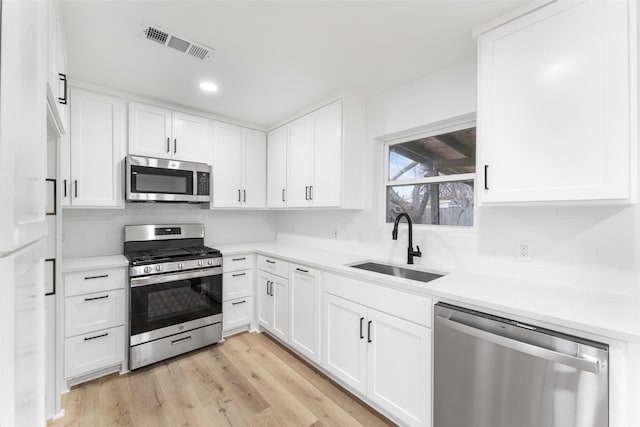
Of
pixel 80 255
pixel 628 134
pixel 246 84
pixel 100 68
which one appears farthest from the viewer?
pixel 80 255

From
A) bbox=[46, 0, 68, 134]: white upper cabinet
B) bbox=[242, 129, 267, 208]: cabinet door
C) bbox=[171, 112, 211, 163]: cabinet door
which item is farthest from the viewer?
bbox=[242, 129, 267, 208]: cabinet door

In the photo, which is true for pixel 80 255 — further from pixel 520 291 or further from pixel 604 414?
pixel 604 414

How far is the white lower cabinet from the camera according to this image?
1.69 m

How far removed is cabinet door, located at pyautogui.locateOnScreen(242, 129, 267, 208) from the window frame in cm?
156

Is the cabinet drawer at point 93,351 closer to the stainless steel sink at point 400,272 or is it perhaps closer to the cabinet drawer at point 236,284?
the cabinet drawer at point 236,284

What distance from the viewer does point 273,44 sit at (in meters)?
1.88

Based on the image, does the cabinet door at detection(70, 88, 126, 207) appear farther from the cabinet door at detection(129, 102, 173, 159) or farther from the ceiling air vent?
the ceiling air vent

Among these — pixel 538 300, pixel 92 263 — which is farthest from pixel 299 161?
pixel 538 300

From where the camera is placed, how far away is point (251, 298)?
3203mm

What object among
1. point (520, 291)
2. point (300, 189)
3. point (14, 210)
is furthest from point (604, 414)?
point (300, 189)

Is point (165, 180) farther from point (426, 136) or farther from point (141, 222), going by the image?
point (426, 136)

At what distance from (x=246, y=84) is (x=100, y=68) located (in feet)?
3.51

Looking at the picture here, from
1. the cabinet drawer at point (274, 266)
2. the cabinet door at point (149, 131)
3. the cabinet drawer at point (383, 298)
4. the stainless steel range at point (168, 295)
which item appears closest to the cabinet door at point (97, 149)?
the cabinet door at point (149, 131)

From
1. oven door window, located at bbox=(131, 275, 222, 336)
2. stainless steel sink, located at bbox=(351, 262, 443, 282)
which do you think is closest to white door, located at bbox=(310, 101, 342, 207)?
stainless steel sink, located at bbox=(351, 262, 443, 282)
